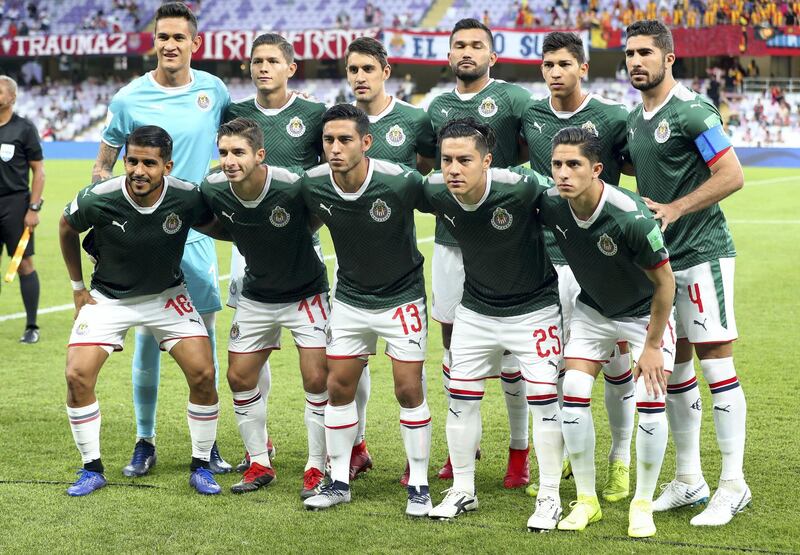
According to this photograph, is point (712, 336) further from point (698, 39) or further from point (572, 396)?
point (698, 39)

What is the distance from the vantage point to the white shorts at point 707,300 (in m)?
4.82

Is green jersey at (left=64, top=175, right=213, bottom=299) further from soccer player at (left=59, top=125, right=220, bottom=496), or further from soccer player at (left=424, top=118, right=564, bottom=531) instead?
soccer player at (left=424, top=118, right=564, bottom=531)

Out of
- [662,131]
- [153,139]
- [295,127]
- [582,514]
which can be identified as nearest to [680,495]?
[582,514]

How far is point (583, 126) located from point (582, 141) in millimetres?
697

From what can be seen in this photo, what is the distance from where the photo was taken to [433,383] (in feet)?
25.5

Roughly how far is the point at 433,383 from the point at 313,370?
254cm

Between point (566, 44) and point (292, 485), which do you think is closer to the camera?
point (566, 44)

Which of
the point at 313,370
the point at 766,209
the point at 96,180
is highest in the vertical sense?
the point at 96,180

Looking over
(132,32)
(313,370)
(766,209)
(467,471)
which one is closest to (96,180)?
(313,370)

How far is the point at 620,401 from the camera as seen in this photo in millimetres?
5285

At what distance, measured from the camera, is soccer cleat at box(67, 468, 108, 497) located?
5215 mm

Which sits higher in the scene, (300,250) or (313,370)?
(300,250)

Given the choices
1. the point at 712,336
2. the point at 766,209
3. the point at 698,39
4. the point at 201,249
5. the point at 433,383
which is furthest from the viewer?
the point at 698,39

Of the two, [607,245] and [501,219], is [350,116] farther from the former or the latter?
[607,245]
